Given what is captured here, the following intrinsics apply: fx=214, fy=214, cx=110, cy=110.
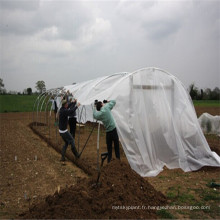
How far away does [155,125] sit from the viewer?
19.4 feet

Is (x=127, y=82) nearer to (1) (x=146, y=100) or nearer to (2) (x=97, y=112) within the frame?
(1) (x=146, y=100)

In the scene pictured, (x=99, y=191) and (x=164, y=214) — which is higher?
(x=99, y=191)

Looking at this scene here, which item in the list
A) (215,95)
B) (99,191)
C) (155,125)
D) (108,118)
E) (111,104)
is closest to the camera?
(99,191)

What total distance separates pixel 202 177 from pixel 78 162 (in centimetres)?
328

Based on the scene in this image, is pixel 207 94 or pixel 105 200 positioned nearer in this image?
pixel 105 200


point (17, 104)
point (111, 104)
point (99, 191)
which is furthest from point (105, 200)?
point (17, 104)

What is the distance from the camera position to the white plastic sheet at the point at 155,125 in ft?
18.0

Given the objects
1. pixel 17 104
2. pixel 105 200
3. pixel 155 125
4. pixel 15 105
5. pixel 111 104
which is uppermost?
pixel 111 104

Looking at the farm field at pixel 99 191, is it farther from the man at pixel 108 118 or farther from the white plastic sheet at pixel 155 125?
the man at pixel 108 118

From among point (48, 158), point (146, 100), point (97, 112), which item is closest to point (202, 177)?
point (146, 100)

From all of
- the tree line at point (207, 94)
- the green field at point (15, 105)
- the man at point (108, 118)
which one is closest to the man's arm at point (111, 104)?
the man at point (108, 118)

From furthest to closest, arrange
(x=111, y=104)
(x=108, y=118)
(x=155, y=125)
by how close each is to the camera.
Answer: (x=155, y=125)
(x=111, y=104)
(x=108, y=118)

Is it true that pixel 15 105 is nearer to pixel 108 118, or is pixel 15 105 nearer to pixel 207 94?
pixel 108 118

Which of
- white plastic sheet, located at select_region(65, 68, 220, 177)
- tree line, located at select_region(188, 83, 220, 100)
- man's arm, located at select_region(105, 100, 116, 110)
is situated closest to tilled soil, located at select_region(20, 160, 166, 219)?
white plastic sheet, located at select_region(65, 68, 220, 177)
